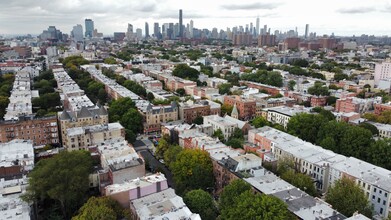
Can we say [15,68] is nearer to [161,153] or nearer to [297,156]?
[161,153]

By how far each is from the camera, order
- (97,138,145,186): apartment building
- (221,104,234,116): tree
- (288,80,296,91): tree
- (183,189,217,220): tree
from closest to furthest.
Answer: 1. (183,189,217,220): tree
2. (97,138,145,186): apartment building
3. (221,104,234,116): tree
4. (288,80,296,91): tree

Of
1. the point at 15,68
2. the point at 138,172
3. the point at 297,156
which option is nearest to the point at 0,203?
the point at 138,172

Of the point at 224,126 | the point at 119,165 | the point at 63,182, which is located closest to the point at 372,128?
the point at 224,126

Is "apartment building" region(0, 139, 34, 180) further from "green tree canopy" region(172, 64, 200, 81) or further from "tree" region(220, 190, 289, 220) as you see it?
"green tree canopy" region(172, 64, 200, 81)

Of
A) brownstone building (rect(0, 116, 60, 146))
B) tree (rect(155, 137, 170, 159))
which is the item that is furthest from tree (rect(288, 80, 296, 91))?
brownstone building (rect(0, 116, 60, 146))

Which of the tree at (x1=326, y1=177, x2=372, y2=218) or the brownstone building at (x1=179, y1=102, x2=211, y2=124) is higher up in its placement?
the brownstone building at (x1=179, y1=102, x2=211, y2=124)

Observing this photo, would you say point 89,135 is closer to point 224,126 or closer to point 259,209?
point 224,126

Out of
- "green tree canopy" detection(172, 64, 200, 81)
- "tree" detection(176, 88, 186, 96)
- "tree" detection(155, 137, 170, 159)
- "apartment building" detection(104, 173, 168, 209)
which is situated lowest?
"tree" detection(155, 137, 170, 159)

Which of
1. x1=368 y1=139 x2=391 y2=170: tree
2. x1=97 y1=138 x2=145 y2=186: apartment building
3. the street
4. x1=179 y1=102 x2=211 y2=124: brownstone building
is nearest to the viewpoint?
x1=97 y1=138 x2=145 y2=186: apartment building
